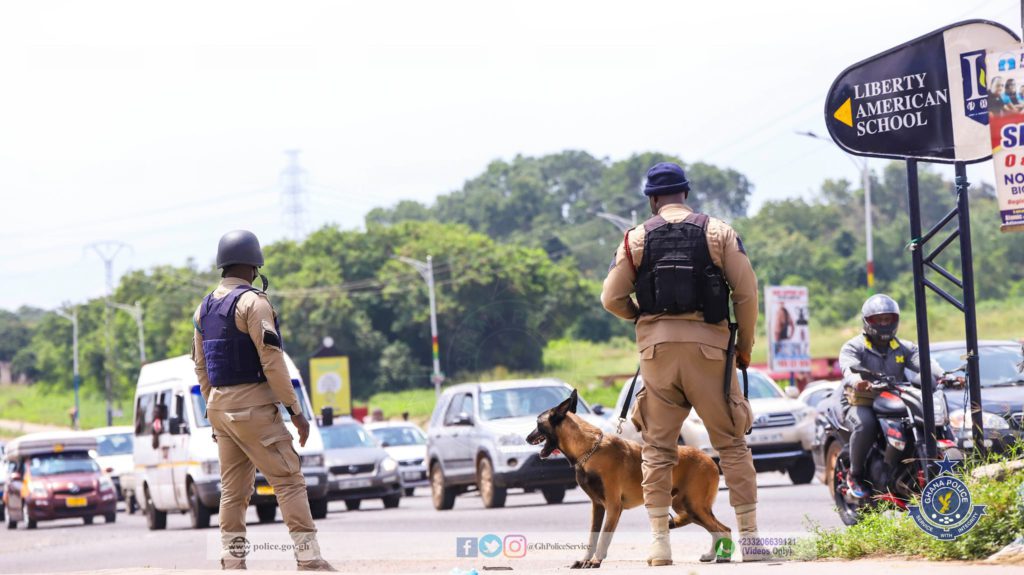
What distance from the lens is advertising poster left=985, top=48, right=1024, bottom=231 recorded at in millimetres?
8500

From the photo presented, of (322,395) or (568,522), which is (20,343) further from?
(568,522)

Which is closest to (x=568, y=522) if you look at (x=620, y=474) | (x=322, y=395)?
(x=620, y=474)

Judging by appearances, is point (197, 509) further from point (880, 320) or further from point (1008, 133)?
point (1008, 133)

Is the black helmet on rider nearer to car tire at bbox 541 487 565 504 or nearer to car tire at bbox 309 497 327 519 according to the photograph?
car tire at bbox 541 487 565 504

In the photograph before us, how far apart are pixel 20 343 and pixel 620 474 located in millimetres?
129813

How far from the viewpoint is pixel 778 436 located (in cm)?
2066

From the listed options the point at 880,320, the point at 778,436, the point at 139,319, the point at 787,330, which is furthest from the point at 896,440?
the point at 139,319

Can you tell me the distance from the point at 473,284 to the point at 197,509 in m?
54.2

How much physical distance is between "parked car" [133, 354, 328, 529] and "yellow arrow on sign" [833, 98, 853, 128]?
11422mm

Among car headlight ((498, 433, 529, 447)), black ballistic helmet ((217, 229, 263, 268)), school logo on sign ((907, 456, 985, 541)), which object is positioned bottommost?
car headlight ((498, 433, 529, 447))

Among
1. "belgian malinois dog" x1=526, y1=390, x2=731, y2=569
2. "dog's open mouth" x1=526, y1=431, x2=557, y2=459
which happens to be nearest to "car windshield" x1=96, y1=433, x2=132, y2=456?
"dog's open mouth" x1=526, y1=431, x2=557, y2=459

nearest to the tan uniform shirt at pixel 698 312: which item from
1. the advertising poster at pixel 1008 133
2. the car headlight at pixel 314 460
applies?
the advertising poster at pixel 1008 133

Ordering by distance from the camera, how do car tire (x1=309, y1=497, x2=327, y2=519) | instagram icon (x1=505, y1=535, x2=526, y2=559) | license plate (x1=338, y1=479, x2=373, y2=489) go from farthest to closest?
license plate (x1=338, y1=479, x2=373, y2=489) → car tire (x1=309, y1=497, x2=327, y2=519) → instagram icon (x1=505, y1=535, x2=526, y2=559)

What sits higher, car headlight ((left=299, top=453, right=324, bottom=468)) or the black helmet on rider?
the black helmet on rider
